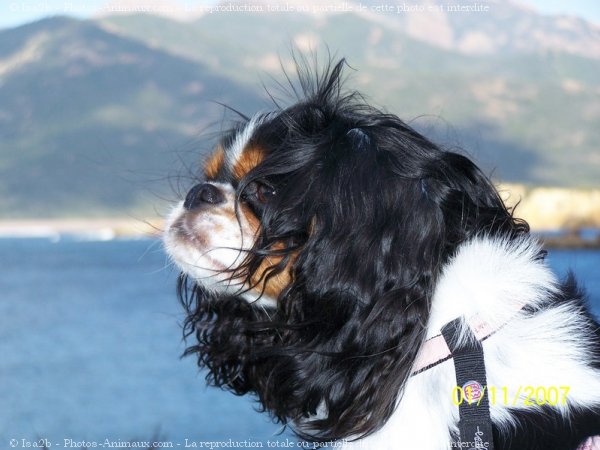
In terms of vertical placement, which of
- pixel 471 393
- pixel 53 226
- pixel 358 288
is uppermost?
pixel 358 288

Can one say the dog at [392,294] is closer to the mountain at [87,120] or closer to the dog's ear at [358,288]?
the dog's ear at [358,288]

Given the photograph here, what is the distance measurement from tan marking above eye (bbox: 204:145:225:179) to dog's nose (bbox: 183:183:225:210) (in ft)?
0.48

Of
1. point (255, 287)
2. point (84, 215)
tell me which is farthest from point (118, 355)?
A: point (84, 215)

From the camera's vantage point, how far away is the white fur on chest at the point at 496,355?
2.04 metres

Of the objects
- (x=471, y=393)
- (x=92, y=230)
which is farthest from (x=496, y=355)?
(x=92, y=230)

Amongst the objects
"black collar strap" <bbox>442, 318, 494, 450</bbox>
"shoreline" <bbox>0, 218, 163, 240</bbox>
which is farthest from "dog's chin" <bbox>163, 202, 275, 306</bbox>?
"shoreline" <bbox>0, 218, 163, 240</bbox>

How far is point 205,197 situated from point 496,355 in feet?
3.13

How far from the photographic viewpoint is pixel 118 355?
780 cm

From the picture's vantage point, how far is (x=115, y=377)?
23.1 feet

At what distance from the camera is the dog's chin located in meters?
2.28

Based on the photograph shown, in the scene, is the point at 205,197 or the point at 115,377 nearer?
the point at 205,197

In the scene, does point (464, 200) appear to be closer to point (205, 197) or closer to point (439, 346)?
point (439, 346)

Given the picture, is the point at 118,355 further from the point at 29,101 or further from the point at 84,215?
the point at 84,215

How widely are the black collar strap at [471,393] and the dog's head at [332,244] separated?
0.38 feet
